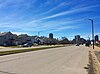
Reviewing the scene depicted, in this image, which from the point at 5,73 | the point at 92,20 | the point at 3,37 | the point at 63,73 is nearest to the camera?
the point at 5,73

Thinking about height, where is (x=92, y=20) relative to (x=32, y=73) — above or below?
above

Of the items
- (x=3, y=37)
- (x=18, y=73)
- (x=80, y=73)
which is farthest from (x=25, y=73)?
(x=3, y=37)

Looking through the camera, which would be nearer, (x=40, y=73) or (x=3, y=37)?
(x=40, y=73)


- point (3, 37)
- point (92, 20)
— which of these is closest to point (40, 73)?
point (92, 20)

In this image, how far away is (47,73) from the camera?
1176 centimetres

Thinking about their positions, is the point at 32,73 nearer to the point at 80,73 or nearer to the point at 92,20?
the point at 80,73

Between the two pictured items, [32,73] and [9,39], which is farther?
[9,39]

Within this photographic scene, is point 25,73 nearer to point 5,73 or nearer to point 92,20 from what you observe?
point 5,73

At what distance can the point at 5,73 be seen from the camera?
1127 centimetres

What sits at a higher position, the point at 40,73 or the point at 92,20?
the point at 92,20

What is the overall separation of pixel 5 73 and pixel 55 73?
2699 mm

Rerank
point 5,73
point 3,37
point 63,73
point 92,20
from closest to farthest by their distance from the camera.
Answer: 1. point 5,73
2. point 63,73
3. point 92,20
4. point 3,37

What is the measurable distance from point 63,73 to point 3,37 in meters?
107

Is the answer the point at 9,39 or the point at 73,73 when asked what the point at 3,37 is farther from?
the point at 73,73
